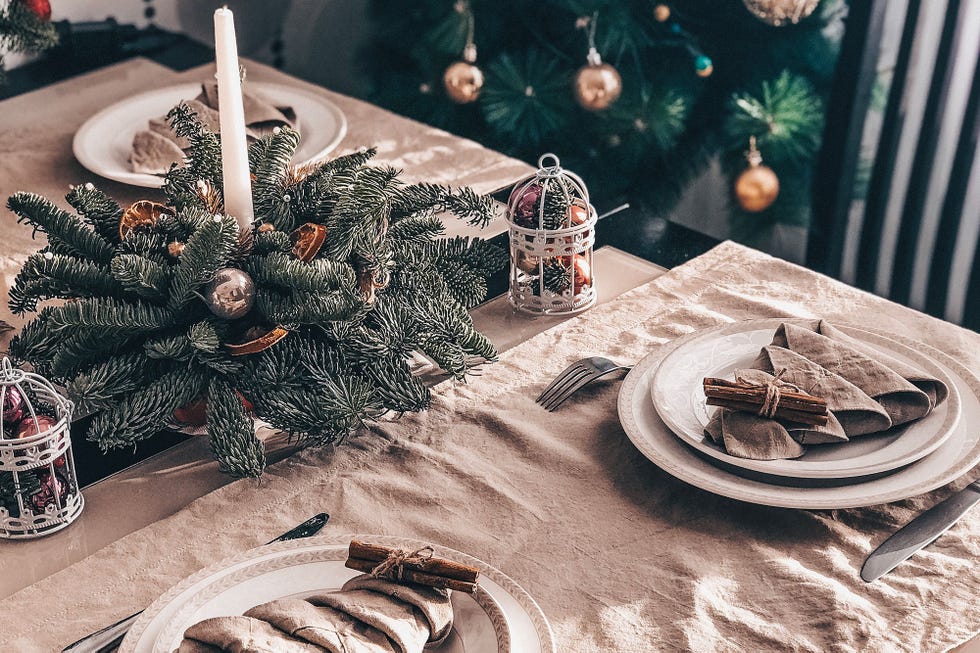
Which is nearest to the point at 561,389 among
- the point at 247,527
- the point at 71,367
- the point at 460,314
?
the point at 460,314

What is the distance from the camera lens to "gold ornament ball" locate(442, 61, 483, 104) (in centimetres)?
212

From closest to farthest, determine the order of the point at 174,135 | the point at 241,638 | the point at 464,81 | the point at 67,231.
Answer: the point at 241,638 < the point at 67,231 < the point at 174,135 < the point at 464,81

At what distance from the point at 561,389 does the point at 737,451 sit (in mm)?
199

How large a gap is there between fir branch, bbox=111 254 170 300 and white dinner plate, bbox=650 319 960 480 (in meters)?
0.39

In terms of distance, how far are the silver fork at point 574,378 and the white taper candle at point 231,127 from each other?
0.96ft

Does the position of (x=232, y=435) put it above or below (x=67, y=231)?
below

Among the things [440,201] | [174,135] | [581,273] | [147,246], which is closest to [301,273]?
[147,246]

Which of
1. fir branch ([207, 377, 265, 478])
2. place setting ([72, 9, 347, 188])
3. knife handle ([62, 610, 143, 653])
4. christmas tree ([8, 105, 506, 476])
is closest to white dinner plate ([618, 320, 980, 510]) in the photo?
christmas tree ([8, 105, 506, 476])

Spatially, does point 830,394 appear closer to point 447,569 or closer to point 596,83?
point 447,569

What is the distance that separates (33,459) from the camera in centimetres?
75

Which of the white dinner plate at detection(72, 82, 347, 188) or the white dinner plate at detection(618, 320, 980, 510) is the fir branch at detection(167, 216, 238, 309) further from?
the white dinner plate at detection(72, 82, 347, 188)

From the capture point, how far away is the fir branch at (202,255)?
79cm

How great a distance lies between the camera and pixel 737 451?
31.2 inches

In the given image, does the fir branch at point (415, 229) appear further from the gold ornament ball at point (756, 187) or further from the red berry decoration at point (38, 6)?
the gold ornament ball at point (756, 187)
